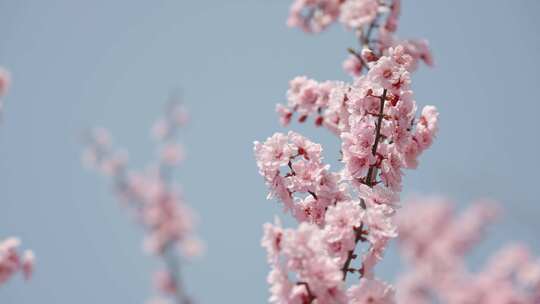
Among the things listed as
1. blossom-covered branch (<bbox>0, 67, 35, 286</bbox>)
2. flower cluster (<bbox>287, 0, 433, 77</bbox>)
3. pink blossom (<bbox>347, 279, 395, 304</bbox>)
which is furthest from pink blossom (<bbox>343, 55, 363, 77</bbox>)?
blossom-covered branch (<bbox>0, 67, 35, 286</bbox>)

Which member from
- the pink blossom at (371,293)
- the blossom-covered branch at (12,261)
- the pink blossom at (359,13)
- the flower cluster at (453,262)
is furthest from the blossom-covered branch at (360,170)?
the flower cluster at (453,262)

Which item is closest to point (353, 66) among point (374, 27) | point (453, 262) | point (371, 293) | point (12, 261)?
point (374, 27)

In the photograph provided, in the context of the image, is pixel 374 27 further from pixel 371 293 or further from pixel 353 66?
pixel 371 293

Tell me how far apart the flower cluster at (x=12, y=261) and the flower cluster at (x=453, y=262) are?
17.9 feet

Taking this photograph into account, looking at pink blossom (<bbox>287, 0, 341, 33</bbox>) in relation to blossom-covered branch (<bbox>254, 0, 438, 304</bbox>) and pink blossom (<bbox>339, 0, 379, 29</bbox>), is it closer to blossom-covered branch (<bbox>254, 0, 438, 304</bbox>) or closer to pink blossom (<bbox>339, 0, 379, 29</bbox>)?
pink blossom (<bbox>339, 0, 379, 29</bbox>)

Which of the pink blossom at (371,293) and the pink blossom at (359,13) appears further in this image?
the pink blossom at (359,13)

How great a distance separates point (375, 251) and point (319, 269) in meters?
0.56

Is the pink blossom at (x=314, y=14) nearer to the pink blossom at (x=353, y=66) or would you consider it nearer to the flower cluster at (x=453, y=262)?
the pink blossom at (x=353, y=66)

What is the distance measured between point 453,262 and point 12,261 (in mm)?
9030

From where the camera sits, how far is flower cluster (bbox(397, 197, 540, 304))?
25.8 ft

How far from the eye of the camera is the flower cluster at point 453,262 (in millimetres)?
7859

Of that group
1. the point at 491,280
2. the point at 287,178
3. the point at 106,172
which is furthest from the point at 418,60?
the point at 106,172

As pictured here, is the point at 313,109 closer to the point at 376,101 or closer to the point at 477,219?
the point at 376,101

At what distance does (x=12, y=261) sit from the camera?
3799 millimetres
